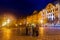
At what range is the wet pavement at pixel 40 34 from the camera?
3125mm

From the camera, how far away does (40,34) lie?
324 centimetres

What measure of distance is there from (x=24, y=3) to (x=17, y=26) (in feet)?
1.60

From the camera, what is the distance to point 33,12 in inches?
132

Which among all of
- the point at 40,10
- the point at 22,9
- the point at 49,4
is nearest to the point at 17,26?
the point at 22,9

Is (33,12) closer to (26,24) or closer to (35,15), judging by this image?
(35,15)

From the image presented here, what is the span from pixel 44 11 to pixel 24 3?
44 cm

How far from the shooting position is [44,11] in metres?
3.40

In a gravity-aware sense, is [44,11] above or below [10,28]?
above

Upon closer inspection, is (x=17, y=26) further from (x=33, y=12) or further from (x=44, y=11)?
(x=44, y=11)

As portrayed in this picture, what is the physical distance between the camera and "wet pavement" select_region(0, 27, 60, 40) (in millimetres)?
3125

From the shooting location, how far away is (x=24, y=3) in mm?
3359

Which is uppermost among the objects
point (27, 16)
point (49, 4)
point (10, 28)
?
point (49, 4)

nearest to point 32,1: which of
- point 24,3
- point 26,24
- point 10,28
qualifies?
point 24,3

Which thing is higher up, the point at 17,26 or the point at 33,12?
the point at 33,12
